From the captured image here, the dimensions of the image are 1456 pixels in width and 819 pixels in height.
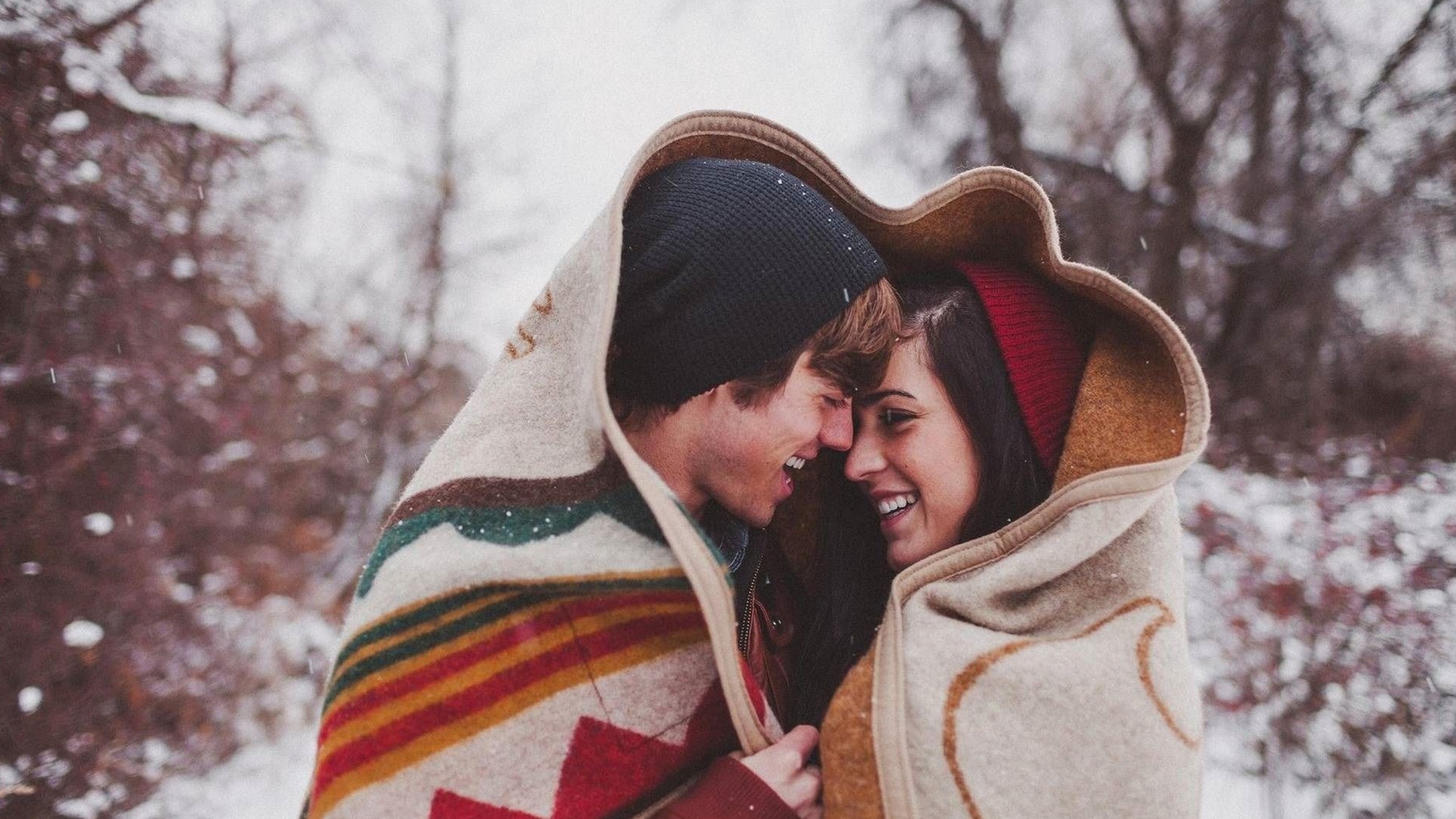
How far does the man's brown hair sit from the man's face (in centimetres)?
2

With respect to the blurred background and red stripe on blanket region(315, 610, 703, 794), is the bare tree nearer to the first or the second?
the blurred background

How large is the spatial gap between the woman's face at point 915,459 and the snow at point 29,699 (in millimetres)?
3814

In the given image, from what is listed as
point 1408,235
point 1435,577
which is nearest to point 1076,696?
point 1435,577

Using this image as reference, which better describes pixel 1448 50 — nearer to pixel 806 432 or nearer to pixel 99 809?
pixel 806 432

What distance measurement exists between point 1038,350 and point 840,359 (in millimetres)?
448

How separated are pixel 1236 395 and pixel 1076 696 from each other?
26.7ft

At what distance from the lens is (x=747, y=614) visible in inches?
75.1

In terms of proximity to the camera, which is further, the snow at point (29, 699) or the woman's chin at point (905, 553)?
the snow at point (29, 699)

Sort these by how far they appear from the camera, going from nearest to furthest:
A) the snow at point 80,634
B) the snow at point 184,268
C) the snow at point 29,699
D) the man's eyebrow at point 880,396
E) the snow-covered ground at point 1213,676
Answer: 1. the man's eyebrow at point 880,396
2. the snow at point 29,699
3. the snow at point 80,634
4. the snow-covered ground at point 1213,676
5. the snow at point 184,268

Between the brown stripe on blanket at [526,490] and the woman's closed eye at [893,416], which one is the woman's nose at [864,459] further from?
the brown stripe on blanket at [526,490]

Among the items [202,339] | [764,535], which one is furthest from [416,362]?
[764,535]

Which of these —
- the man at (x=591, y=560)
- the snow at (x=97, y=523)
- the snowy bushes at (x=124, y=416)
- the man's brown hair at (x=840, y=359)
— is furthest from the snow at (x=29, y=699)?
the man's brown hair at (x=840, y=359)

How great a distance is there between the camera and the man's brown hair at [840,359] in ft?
5.87

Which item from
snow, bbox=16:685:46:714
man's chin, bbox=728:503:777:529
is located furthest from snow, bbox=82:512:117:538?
man's chin, bbox=728:503:777:529
